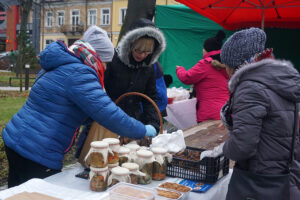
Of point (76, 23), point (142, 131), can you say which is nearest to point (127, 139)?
point (142, 131)

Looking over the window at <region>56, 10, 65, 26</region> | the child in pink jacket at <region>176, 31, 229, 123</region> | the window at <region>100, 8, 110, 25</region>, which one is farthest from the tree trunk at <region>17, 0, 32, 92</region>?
the window at <region>56, 10, 65, 26</region>

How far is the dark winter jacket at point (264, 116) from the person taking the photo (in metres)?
1.50

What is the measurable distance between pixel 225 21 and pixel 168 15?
140 centimetres

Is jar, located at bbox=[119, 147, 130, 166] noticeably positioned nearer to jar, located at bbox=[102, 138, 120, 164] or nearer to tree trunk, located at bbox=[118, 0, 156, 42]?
jar, located at bbox=[102, 138, 120, 164]

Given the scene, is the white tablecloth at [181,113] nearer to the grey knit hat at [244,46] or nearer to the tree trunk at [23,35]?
the grey knit hat at [244,46]

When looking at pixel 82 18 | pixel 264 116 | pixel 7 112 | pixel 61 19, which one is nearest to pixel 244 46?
pixel 264 116

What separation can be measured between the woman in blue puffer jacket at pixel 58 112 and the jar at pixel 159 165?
0.18 meters

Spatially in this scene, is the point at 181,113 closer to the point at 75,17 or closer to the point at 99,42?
the point at 99,42

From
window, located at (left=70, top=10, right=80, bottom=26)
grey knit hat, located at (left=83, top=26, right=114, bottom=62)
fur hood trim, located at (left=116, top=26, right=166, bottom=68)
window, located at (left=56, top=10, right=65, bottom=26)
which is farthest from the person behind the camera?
window, located at (left=56, top=10, right=65, bottom=26)

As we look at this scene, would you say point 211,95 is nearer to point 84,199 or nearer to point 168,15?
point 84,199

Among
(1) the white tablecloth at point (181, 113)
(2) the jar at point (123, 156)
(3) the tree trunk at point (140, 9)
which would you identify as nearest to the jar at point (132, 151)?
(2) the jar at point (123, 156)

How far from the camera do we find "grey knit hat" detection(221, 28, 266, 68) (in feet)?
5.39

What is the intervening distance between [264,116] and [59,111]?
114 cm

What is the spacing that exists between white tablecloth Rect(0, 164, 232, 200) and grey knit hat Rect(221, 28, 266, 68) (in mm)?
743
